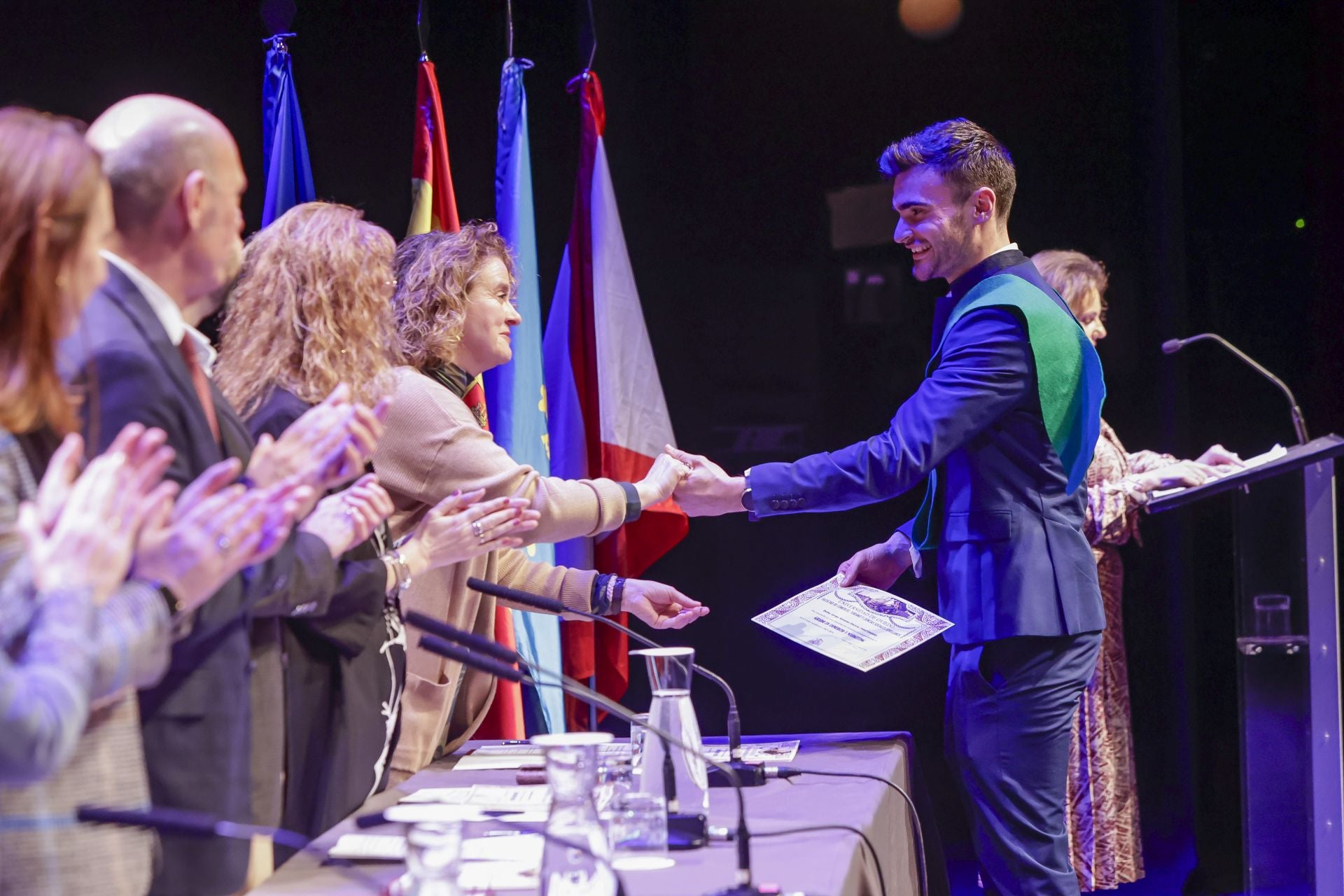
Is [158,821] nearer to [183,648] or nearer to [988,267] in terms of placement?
[183,648]

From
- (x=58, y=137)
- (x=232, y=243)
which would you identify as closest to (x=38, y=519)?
(x=58, y=137)

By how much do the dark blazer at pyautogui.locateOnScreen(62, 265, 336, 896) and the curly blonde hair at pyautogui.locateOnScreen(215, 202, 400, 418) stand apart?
1.59 ft

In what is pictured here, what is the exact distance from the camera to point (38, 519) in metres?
1.10

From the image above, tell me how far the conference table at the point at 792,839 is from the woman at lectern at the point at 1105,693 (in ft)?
4.90

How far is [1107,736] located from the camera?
371 cm

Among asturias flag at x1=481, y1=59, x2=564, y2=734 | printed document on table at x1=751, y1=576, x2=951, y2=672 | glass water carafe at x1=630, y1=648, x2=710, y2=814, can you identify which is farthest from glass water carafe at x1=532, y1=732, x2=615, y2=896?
asturias flag at x1=481, y1=59, x2=564, y2=734

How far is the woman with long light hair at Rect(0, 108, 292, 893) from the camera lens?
1.06 m

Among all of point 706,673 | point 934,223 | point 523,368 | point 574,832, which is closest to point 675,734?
point 706,673

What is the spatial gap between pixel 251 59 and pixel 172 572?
3095mm

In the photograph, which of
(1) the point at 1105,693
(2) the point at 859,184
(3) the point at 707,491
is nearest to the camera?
(3) the point at 707,491

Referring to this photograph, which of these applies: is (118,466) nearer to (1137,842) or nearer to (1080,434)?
(1080,434)

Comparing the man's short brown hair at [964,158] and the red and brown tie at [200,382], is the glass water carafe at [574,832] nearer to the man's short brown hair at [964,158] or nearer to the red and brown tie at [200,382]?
the red and brown tie at [200,382]

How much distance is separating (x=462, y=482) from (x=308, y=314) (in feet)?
1.69

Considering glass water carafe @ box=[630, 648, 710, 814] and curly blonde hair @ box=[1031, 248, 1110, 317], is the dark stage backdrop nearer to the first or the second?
Result: curly blonde hair @ box=[1031, 248, 1110, 317]
